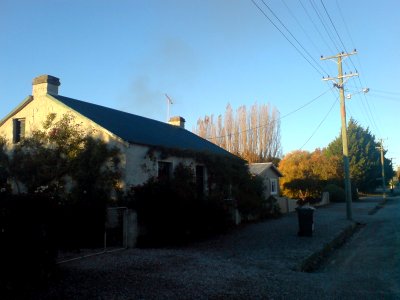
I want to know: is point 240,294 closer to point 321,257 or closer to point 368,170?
point 321,257

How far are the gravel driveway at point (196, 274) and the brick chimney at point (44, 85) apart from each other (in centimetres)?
845

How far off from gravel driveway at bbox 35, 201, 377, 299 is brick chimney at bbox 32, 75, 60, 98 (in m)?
8.45

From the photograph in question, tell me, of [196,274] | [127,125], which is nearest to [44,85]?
[127,125]

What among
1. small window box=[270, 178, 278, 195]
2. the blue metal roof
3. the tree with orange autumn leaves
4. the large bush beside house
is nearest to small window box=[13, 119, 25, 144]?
the blue metal roof

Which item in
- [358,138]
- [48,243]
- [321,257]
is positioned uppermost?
[358,138]

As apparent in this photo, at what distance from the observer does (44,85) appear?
16.7m

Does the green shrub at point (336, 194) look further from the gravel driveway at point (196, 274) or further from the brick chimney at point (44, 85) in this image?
the brick chimney at point (44, 85)

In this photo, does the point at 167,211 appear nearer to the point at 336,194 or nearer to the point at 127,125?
the point at 127,125

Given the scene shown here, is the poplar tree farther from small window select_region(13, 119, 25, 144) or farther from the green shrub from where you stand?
small window select_region(13, 119, 25, 144)

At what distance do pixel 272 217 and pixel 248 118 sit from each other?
1163 inches

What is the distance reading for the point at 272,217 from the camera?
24.0m

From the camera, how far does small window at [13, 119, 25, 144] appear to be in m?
17.4

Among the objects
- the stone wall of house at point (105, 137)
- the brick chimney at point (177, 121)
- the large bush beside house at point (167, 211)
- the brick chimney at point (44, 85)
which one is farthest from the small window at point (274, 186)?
the brick chimney at point (44, 85)

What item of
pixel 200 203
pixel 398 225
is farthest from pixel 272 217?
pixel 200 203
